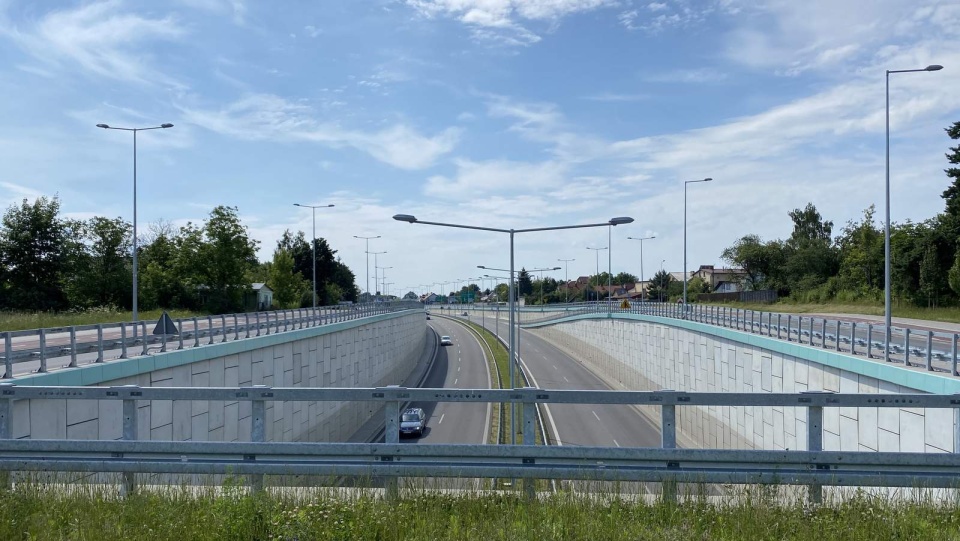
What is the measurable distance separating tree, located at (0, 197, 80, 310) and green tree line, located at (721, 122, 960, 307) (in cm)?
6348

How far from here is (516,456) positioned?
610 cm

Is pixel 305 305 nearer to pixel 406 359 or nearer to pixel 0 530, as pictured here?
pixel 406 359

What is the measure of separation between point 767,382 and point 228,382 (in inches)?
744

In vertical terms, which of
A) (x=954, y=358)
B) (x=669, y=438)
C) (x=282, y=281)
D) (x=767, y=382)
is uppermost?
(x=282, y=281)

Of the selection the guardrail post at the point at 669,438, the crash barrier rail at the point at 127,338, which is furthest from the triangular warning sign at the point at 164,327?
the guardrail post at the point at 669,438

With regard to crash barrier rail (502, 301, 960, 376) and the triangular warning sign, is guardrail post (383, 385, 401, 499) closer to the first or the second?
crash barrier rail (502, 301, 960, 376)

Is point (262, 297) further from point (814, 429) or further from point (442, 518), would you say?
point (814, 429)

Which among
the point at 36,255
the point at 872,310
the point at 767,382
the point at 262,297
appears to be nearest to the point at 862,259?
the point at 872,310

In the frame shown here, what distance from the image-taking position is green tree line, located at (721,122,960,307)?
51.8m

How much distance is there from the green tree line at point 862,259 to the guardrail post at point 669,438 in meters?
48.9

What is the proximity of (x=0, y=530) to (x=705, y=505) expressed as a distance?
513 centimetres

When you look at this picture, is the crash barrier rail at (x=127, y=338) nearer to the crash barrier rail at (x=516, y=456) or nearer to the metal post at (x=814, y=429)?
the crash barrier rail at (x=516, y=456)

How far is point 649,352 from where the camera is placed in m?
51.5

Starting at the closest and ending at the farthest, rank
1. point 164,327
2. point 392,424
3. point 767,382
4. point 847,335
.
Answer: point 392,424 < point 164,327 < point 847,335 < point 767,382
